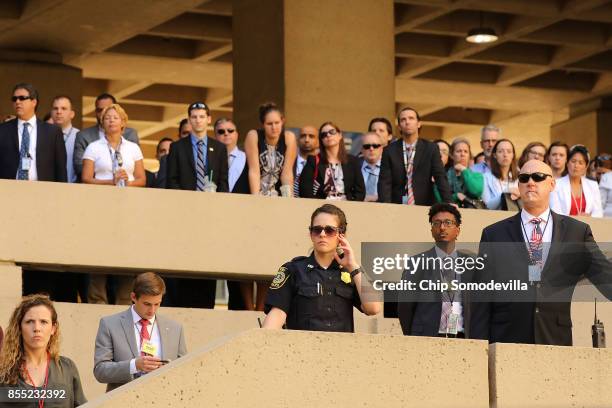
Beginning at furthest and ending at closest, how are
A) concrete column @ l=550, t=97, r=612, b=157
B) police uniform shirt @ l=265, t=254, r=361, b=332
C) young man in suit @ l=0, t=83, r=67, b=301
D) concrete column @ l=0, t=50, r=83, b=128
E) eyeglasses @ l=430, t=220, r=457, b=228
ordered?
concrete column @ l=550, t=97, r=612, b=157 < concrete column @ l=0, t=50, r=83, b=128 < young man in suit @ l=0, t=83, r=67, b=301 < eyeglasses @ l=430, t=220, r=457, b=228 < police uniform shirt @ l=265, t=254, r=361, b=332

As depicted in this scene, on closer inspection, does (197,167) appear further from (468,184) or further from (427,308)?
Answer: (427,308)

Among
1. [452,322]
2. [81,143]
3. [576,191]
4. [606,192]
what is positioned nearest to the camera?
[452,322]

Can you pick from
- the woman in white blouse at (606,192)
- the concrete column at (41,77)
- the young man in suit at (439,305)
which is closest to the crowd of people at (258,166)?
the woman in white blouse at (606,192)

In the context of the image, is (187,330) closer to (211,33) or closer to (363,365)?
(363,365)

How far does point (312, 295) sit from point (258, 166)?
4.31 metres

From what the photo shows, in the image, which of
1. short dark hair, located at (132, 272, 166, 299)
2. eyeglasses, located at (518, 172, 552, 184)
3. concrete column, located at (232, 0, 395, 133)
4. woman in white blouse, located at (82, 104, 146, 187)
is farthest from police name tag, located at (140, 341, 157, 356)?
concrete column, located at (232, 0, 395, 133)

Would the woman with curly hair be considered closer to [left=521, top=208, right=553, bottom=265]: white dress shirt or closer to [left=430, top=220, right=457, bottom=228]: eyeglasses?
[left=430, top=220, right=457, bottom=228]: eyeglasses

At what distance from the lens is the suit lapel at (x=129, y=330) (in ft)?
28.1

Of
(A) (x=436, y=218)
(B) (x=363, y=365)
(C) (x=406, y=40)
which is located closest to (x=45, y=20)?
(C) (x=406, y=40)

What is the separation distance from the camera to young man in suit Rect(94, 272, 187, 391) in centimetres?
849

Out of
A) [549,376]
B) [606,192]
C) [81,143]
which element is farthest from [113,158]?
[549,376]

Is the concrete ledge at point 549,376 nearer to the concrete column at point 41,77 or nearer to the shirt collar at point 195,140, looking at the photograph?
the shirt collar at point 195,140

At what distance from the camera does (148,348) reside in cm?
852

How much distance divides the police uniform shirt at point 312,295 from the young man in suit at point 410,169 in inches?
167
